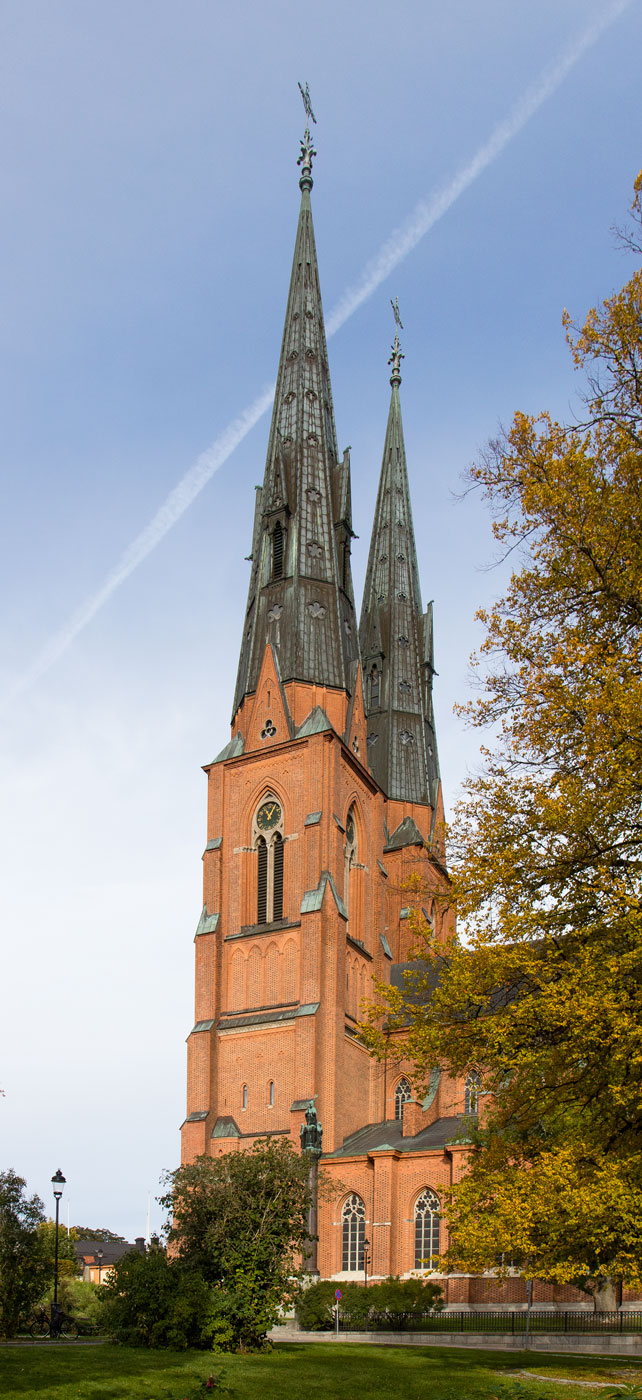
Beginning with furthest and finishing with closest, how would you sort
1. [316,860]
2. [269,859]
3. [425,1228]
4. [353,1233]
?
[269,859] < [316,860] < [353,1233] < [425,1228]

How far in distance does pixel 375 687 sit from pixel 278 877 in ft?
56.6

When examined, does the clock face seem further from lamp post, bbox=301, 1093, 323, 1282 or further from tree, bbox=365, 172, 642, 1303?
tree, bbox=365, 172, 642, 1303

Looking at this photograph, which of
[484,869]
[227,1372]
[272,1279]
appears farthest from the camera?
[272,1279]

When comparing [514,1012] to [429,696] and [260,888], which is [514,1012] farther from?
[429,696]

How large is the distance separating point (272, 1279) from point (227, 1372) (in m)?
6.74

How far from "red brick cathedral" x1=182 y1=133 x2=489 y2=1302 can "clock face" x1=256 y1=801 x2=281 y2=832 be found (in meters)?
0.08

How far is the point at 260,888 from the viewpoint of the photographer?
169 ft

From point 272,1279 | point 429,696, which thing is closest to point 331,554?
point 429,696

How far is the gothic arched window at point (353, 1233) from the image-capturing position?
144 feet

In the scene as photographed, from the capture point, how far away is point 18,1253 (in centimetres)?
3219

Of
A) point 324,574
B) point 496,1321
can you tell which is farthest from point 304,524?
point 496,1321

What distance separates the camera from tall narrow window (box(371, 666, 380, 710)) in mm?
64812

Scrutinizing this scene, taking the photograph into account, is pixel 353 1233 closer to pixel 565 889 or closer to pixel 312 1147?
pixel 312 1147

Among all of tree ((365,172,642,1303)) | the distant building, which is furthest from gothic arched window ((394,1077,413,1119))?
the distant building
